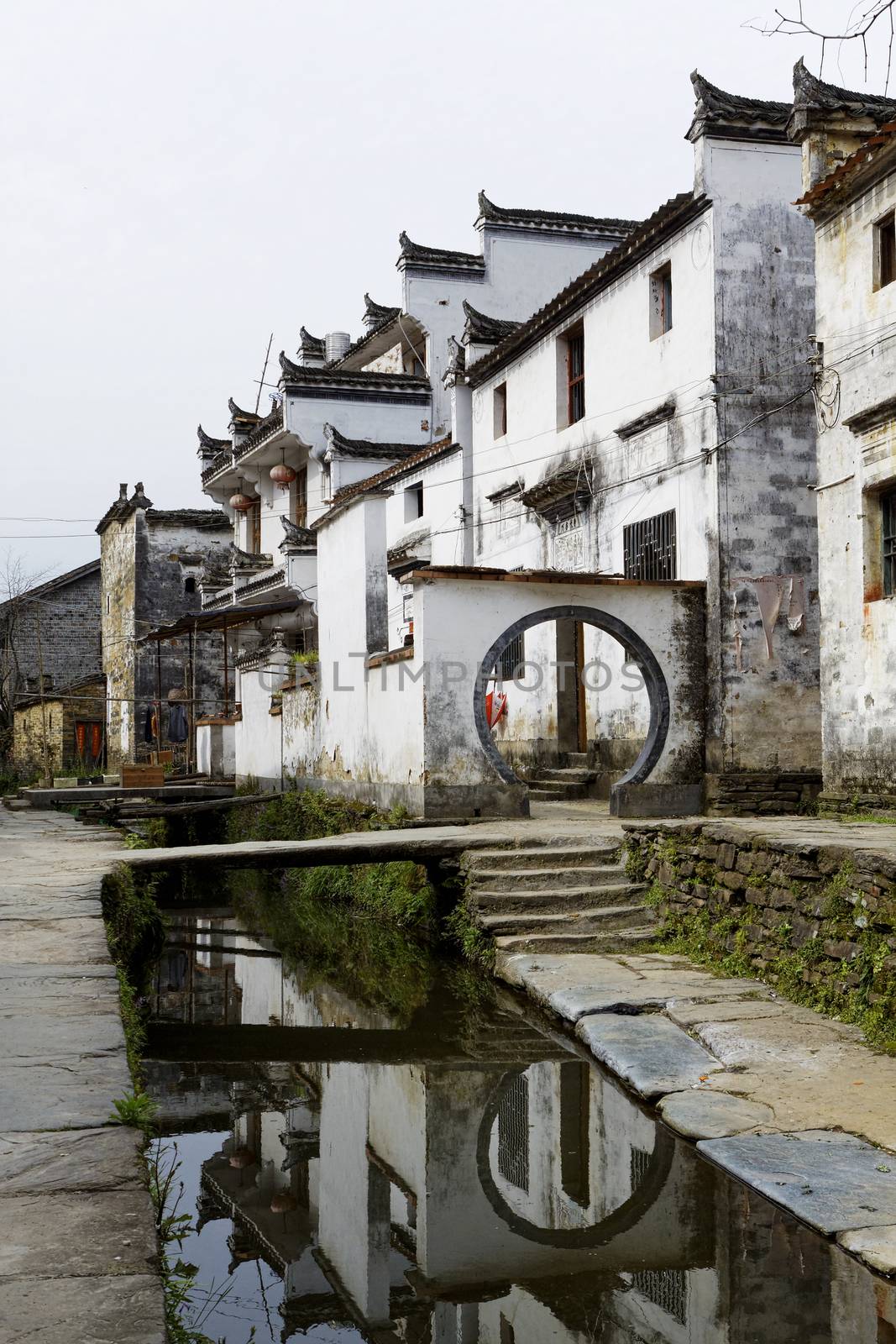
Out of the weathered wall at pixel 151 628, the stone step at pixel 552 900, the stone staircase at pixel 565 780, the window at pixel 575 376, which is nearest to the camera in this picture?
the stone step at pixel 552 900

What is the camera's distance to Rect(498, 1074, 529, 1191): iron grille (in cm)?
523

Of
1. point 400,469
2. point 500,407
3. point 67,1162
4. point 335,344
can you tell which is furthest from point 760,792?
point 335,344

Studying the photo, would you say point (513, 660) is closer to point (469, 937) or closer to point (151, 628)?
point (469, 937)

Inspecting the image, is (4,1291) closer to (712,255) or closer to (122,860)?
(122,860)

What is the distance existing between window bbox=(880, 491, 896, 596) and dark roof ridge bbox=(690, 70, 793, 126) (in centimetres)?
478

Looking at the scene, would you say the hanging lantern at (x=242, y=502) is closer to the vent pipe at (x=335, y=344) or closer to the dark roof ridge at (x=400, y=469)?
the vent pipe at (x=335, y=344)

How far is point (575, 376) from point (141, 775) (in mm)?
10260

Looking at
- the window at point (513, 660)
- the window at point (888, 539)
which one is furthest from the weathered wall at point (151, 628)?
the window at point (888, 539)

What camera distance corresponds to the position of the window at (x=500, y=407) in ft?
59.4

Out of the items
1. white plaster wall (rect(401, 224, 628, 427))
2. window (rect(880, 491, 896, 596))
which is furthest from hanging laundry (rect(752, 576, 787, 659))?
white plaster wall (rect(401, 224, 628, 427))

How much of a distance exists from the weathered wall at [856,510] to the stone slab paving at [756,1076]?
2.95 m

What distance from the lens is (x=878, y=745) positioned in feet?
34.4

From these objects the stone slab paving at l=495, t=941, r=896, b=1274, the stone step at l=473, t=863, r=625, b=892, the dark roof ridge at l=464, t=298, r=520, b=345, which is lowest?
the stone slab paving at l=495, t=941, r=896, b=1274

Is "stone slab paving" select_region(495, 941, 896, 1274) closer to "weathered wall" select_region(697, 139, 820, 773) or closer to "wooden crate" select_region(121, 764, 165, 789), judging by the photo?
"weathered wall" select_region(697, 139, 820, 773)
